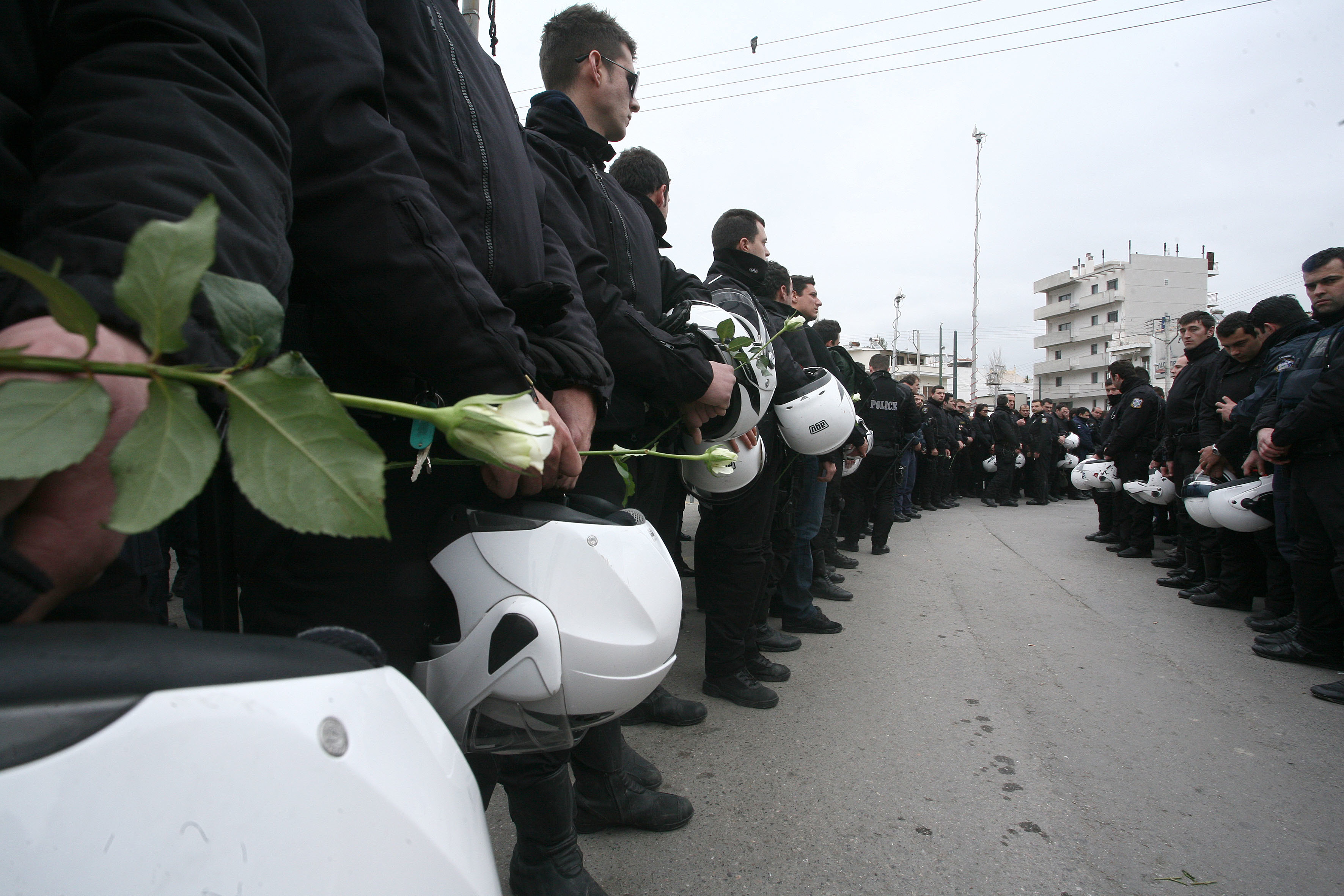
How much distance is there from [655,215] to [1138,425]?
6.27 meters

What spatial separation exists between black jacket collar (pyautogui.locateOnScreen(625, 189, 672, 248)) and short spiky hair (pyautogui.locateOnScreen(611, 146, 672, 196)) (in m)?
0.03

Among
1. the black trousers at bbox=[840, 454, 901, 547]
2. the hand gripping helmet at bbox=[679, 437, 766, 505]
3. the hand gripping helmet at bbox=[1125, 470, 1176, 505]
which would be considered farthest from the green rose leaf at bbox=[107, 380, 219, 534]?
the hand gripping helmet at bbox=[1125, 470, 1176, 505]

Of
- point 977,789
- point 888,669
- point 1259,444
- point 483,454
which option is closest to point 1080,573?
point 1259,444

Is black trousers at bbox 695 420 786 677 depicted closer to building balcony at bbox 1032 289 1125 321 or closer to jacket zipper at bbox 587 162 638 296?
jacket zipper at bbox 587 162 638 296

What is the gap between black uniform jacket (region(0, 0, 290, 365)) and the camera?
21.2 inches

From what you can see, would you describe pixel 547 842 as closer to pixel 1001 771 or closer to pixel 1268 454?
pixel 1001 771

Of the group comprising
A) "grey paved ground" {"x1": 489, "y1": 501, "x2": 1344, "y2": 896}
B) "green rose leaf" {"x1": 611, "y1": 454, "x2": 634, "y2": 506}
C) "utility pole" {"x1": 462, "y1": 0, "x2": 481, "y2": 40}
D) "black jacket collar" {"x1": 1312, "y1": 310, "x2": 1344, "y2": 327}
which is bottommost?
"grey paved ground" {"x1": 489, "y1": 501, "x2": 1344, "y2": 896}

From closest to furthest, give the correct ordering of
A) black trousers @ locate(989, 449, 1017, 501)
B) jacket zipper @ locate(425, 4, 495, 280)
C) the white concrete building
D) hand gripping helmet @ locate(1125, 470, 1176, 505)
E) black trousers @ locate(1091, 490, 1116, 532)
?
jacket zipper @ locate(425, 4, 495, 280), hand gripping helmet @ locate(1125, 470, 1176, 505), black trousers @ locate(1091, 490, 1116, 532), black trousers @ locate(989, 449, 1017, 501), the white concrete building

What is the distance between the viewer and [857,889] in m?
1.76

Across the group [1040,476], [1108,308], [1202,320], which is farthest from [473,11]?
[1108,308]

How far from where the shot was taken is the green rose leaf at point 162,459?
0.42 m

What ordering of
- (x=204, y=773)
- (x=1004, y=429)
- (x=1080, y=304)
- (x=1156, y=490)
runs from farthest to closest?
(x=1080, y=304) → (x=1004, y=429) → (x=1156, y=490) → (x=204, y=773)

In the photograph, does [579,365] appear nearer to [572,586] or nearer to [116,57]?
[572,586]

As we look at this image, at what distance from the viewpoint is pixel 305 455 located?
46 centimetres
